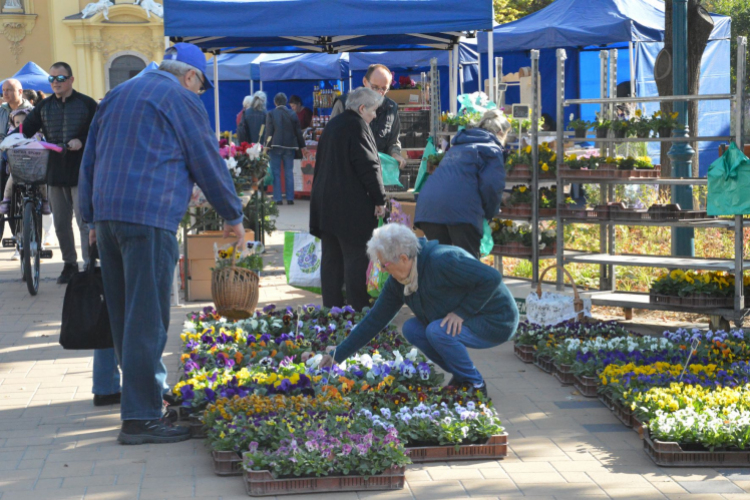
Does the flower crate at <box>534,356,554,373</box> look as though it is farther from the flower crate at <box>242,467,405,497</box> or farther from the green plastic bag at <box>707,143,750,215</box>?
the flower crate at <box>242,467,405,497</box>

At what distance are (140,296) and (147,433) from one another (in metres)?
0.67

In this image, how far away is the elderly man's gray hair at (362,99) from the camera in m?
6.86

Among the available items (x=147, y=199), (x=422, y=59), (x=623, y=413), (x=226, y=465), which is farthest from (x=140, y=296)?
(x=422, y=59)

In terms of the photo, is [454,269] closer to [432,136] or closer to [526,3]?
[432,136]

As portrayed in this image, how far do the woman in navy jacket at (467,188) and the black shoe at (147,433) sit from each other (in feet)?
9.33

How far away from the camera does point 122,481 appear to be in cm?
418

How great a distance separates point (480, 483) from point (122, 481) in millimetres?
1532

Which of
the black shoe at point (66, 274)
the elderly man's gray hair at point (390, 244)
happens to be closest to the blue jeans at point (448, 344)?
the elderly man's gray hair at point (390, 244)

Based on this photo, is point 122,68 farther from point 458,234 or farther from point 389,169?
point 458,234

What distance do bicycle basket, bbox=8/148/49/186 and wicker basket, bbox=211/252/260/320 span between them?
223cm

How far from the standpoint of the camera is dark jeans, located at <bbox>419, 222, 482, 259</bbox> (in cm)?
695

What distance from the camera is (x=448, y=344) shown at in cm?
516

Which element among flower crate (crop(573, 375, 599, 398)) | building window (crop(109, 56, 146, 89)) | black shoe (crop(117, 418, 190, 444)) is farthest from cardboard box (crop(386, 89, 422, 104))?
building window (crop(109, 56, 146, 89))

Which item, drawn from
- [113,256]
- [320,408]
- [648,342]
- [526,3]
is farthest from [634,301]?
[526,3]
